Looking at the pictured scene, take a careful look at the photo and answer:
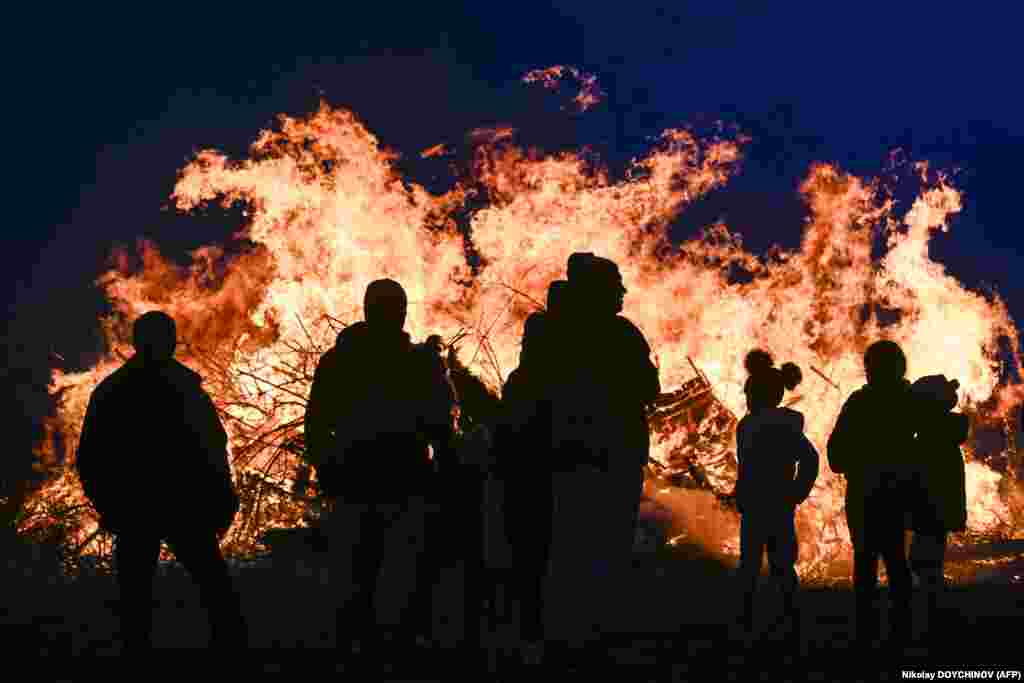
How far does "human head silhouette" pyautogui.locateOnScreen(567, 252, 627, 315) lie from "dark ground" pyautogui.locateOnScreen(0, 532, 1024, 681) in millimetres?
1449

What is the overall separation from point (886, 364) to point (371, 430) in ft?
9.70

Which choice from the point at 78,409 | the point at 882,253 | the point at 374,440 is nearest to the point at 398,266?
the point at 78,409

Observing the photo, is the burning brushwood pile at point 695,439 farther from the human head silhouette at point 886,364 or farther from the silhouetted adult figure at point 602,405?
the silhouetted adult figure at point 602,405

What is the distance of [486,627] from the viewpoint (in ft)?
22.2

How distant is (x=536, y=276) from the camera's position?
12688 mm

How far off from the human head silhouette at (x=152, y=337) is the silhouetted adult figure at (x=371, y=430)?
720mm

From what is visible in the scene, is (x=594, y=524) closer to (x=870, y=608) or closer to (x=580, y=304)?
(x=580, y=304)

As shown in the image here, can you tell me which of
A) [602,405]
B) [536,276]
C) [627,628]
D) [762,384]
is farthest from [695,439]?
[602,405]

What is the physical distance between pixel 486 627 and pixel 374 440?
2.32 meters

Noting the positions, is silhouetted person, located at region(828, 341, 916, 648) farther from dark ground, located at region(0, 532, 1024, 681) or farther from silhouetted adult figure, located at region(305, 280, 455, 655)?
silhouetted adult figure, located at region(305, 280, 455, 655)

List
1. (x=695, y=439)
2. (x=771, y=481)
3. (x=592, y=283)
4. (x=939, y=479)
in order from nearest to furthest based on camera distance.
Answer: (x=592, y=283)
(x=771, y=481)
(x=939, y=479)
(x=695, y=439)

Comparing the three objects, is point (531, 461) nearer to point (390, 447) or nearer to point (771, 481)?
point (390, 447)

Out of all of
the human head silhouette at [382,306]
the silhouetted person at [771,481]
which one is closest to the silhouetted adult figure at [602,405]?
the human head silhouette at [382,306]

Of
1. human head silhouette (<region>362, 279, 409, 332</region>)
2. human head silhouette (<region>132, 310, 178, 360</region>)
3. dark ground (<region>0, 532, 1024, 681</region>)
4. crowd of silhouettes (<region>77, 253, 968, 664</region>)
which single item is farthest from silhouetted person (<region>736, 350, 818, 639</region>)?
human head silhouette (<region>132, 310, 178, 360</region>)
